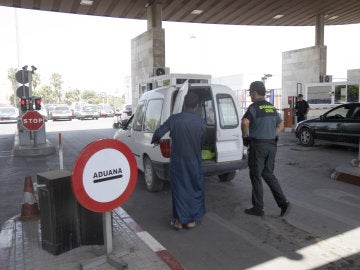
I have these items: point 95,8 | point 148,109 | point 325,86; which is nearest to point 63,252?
point 148,109

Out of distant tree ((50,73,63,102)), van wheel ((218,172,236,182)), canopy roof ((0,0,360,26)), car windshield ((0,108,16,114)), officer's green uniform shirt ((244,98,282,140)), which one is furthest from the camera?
distant tree ((50,73,63,102))

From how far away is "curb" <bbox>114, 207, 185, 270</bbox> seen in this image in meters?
3.63

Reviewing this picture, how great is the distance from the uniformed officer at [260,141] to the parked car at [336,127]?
6595 mm

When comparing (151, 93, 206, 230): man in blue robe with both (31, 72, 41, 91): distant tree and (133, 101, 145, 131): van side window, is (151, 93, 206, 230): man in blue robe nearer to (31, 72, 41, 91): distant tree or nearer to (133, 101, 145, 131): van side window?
(133, 101, 145, 131): van side window

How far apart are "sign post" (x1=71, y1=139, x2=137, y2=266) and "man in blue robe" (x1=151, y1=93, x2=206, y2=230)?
119cm

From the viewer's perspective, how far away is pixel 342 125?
36.5 feet

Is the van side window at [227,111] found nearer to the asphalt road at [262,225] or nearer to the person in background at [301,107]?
the asphalt road at [262,225]

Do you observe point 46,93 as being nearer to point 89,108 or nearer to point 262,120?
point 89,108

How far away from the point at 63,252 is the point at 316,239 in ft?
9.49

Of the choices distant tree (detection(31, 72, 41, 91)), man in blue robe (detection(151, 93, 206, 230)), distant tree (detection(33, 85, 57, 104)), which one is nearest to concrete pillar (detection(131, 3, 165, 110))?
man in blue robe (detection(151, 93, 206, 230))

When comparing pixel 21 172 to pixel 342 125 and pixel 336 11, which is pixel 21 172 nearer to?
pixel 342 125

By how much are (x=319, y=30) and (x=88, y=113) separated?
2288 cm

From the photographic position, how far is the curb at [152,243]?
11.9 feet

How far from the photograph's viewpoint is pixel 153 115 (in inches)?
263
